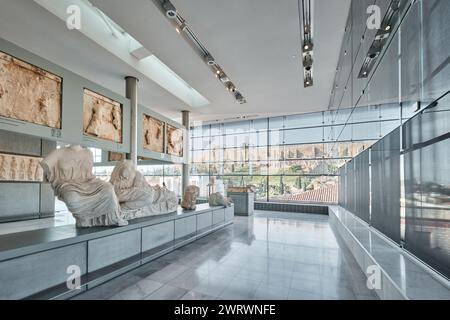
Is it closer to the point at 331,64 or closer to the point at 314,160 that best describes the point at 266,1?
the point at 331,64

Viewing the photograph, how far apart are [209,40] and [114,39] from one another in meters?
2.83

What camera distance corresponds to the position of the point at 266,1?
4.62m

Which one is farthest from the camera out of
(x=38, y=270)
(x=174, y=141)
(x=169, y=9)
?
(x=174, y=141)

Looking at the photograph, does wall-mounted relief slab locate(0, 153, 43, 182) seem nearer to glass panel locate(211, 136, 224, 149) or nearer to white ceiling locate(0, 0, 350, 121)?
white ceiling locate(0, 0, 350, 121)

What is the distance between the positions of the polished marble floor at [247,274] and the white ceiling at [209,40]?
5294mm

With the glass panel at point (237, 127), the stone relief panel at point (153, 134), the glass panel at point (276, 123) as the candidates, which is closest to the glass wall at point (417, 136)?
the stone relief panel at point (153, 134)

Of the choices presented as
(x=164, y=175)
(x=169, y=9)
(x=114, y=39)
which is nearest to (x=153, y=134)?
(x=114, y=39)

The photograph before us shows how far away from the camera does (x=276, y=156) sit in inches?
545

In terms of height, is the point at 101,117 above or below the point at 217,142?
below

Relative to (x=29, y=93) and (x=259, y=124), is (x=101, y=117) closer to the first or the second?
(x=29, y=93)

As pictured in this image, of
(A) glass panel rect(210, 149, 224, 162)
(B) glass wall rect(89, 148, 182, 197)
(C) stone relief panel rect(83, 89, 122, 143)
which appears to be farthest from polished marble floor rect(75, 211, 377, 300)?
(B) glass wall rect(89, 148, 182, 197)

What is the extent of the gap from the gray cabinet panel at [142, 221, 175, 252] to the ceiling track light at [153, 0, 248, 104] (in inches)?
180

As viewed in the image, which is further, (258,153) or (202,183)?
(202,183)
